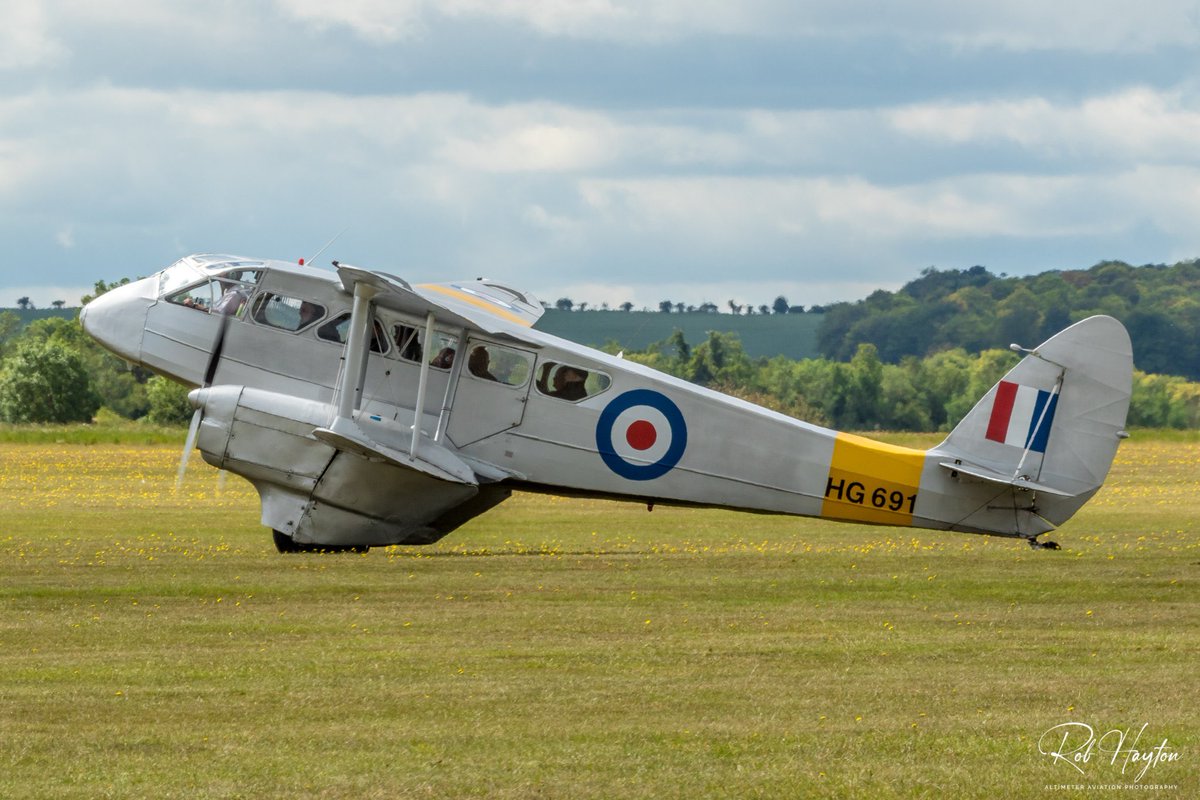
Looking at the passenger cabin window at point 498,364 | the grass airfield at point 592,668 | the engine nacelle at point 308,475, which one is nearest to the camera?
the grass airfield at point 592,668

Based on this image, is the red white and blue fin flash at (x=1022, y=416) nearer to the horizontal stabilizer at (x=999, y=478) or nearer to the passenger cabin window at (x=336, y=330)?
the horizontal stabilizer at (x=999, y=478)

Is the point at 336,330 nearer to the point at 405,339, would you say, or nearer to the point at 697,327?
the point at 405,339

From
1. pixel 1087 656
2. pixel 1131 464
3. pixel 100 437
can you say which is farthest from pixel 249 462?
pixel 100 437

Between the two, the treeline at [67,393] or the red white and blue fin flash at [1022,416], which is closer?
the red white and blue fin flash at [1022,416]

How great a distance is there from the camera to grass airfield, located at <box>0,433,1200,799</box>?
9.27m

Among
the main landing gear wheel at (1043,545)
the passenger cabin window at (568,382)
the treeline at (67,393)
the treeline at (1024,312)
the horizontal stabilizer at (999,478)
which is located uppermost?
the treeline at (1024,312)

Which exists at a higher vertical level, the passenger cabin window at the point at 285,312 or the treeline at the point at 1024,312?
the treeline at the point at 1024,312

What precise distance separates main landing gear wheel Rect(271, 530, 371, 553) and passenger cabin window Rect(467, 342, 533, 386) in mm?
2536

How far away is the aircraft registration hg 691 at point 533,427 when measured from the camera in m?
19.5

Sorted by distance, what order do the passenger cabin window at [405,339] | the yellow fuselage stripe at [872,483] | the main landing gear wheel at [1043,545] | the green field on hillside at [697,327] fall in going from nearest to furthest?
1. the passenger cabin window at [405,339]
2. the yellow fuselage stripe at [872,483]
3. the main landing gear wheel at [1043,545]
4. the green field on hillside at [697,327]

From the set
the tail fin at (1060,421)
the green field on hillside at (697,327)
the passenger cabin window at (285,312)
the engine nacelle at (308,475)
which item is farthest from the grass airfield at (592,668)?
the green field on hillside at (697,327)

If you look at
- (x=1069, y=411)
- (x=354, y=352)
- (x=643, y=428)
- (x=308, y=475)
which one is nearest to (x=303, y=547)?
(x=308, y=475)

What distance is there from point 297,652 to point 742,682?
3.56 metres

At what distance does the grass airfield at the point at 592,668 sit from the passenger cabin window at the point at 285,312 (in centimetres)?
276
